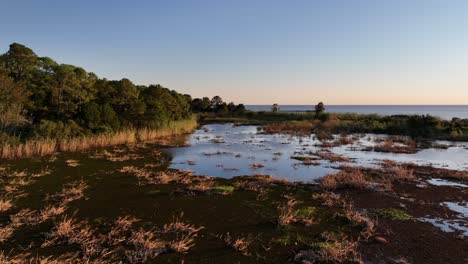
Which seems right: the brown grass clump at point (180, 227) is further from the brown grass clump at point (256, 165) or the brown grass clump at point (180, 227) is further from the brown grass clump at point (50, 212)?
the brown grass clump at point (256, 165)

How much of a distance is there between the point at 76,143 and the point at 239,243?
772 inches

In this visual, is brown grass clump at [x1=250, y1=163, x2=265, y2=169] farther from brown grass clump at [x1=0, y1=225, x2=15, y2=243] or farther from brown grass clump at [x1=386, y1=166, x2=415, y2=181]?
brown grass clump at [x1=0, y1=225, x2=15, y2=243]

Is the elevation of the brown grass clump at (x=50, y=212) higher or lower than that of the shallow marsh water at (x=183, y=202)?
higher

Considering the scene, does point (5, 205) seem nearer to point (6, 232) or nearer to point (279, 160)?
point (6, 232)

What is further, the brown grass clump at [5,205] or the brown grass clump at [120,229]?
the brown grass clump at [5,205]

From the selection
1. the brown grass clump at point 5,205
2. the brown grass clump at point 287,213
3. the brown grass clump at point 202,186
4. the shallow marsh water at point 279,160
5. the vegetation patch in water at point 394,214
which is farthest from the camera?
the shallow marsh water at point 279,160

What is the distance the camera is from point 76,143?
23.4m

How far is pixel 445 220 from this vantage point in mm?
10258

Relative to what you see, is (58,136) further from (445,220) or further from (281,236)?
(445,220)

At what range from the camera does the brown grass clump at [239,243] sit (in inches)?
302

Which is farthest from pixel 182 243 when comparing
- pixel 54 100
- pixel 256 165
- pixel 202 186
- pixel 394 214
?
pixel 54 100

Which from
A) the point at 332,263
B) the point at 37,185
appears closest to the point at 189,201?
the point at 332,263

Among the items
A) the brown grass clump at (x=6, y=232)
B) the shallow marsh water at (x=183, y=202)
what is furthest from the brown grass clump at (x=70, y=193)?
the brown grass clump at (x=6, y=232)

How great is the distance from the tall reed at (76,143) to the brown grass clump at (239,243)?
1698 centimetres
